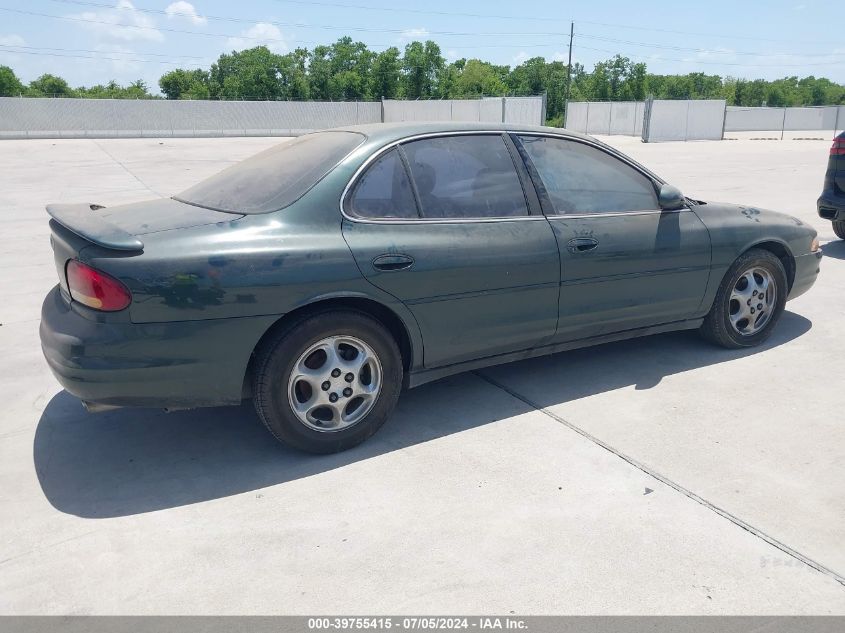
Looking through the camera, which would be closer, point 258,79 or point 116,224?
point 116,224

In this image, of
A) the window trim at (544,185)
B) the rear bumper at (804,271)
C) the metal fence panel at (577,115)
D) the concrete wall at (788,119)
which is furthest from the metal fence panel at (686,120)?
the window trim at (544,185)

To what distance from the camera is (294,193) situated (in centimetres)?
347

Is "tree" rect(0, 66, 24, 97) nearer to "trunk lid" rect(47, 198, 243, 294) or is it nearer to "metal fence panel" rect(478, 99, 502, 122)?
"metal fence panel" rect(478, 99, 502, 122)

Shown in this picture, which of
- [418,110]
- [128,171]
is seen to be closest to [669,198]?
[128,171]

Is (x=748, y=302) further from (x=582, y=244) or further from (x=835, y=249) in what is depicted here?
(x=835, y=249)

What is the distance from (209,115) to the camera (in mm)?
39531

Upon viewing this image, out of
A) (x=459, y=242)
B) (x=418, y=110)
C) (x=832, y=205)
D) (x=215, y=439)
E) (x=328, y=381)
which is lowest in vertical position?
(x=215, y=439)

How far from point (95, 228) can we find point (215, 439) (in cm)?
123

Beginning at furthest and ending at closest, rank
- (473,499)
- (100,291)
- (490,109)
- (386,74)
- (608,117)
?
(386,74)
(608,117)
(490,109)
(473,499)
(100,291)

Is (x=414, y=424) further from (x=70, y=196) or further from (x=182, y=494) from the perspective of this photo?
(x=70, y=196)

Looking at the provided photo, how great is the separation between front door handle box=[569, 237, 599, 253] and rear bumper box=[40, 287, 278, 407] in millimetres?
1781

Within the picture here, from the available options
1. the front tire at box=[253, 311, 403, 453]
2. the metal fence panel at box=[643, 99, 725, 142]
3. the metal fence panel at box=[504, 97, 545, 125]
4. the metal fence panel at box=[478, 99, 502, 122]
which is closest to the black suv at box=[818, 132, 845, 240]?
the front tire at box=[253, 311, 403, 453]

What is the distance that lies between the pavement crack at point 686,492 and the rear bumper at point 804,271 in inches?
91.9

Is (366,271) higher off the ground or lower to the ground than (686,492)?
higher
